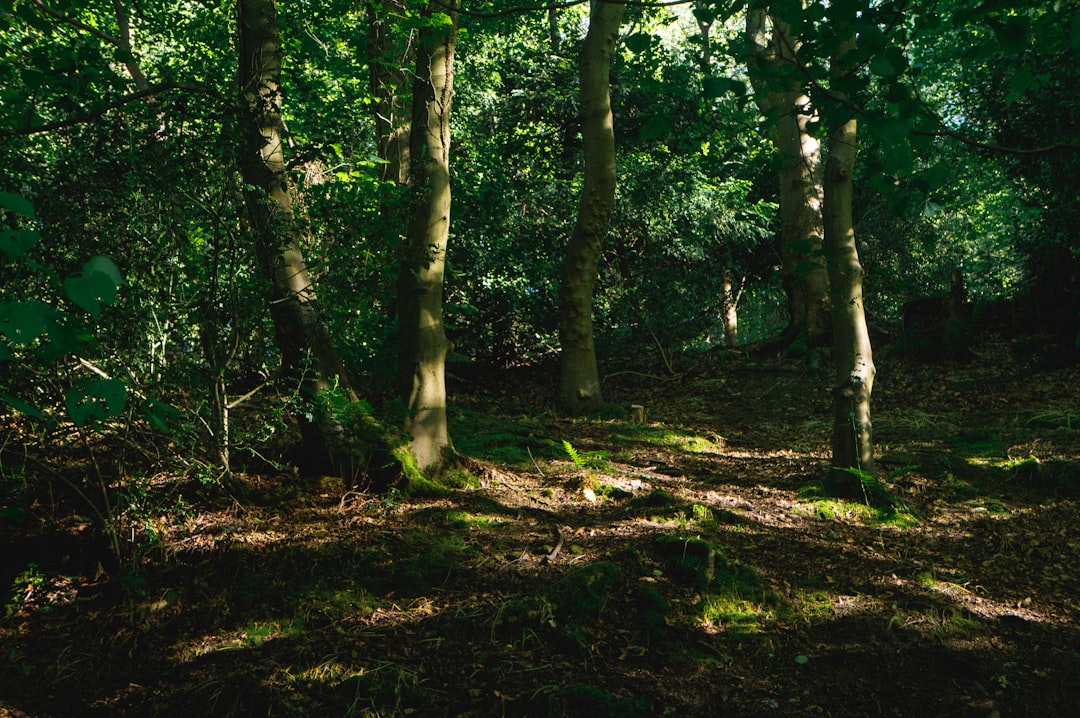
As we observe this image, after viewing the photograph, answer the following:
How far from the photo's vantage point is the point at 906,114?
2.74m

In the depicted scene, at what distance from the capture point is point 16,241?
67.4 inches

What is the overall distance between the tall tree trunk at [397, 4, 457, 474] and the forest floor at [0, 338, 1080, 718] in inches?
23.7

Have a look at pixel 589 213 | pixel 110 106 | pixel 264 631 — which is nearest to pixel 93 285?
pixel 264 631

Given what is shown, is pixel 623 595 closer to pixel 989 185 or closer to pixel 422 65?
pixel 422 65

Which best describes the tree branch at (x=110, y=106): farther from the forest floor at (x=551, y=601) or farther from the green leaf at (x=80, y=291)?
the green leaf at (x=80, y=291)

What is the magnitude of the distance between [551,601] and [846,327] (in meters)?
3.35

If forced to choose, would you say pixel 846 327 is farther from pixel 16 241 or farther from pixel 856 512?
pixel 16 241

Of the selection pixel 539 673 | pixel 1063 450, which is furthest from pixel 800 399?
pixel 539 673

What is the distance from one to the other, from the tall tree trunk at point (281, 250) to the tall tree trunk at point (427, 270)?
1.78 ft

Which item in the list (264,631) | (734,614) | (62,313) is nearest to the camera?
(62,313)

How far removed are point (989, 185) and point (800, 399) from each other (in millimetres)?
8865

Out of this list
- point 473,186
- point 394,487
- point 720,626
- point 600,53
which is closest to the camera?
point 720,626

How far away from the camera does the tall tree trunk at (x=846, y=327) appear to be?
5.76 metres

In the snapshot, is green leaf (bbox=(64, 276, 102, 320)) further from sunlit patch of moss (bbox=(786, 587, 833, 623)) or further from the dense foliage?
sunlit patch of moss (bbox=(786, 587, 833, 623))
